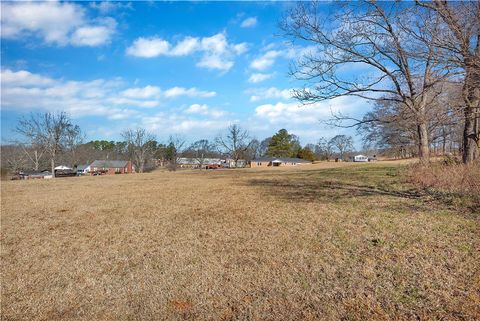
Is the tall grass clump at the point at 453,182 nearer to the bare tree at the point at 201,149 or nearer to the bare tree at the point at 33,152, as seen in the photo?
the bare tree at the point at 33,152

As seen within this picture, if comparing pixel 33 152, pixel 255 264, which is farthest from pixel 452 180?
pixel 33 152

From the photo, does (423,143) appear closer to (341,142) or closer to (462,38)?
(462,38)

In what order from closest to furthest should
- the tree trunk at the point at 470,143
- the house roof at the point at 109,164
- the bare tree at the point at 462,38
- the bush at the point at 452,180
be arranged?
the bare tree at the point at 462,38, the bush at the point at 452,180, the tree trunk at the point at 470,143, the house roof at the point at 109,164

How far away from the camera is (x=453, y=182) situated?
8.00 metres

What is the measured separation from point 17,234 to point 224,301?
5.65m

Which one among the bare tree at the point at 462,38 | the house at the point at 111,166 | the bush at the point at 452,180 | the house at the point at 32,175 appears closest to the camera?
the bare tree at the point at 462,38

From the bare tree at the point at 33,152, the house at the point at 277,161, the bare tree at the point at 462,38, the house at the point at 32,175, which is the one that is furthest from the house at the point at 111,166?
the bare tree at the point at 462,38

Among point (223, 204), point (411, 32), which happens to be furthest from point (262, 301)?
point (411, 32)

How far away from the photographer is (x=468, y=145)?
1034 cm

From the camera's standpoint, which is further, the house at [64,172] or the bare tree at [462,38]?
the house at [64,172]

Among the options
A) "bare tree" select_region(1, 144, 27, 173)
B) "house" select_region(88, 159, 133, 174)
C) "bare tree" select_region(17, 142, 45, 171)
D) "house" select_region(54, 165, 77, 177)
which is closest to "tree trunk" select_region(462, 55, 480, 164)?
"house" select_region(54, 165, 77, 177)

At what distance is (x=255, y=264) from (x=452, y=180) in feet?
21.2

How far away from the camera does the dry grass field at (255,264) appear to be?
11.0ft

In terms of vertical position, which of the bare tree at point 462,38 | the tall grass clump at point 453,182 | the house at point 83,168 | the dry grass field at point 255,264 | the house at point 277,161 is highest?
the bare tree at point 462,38
